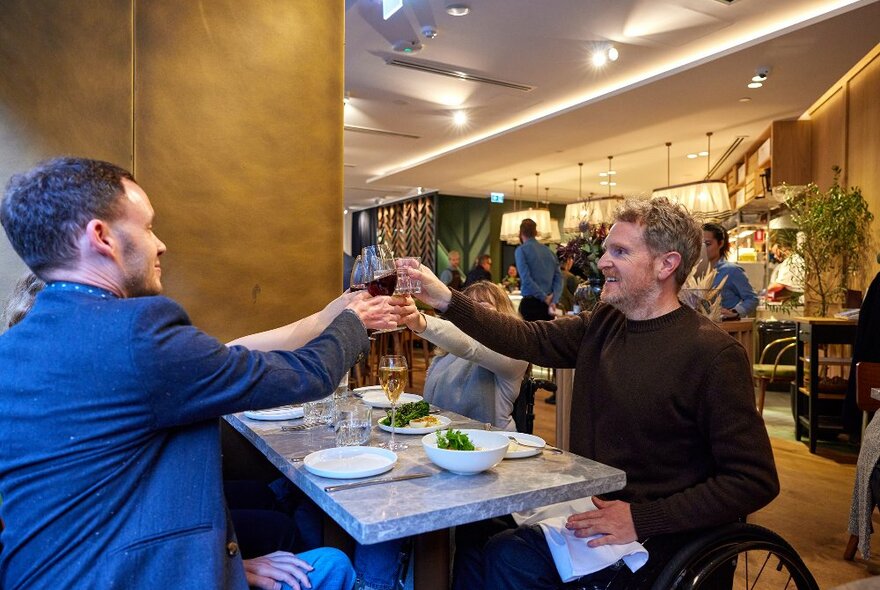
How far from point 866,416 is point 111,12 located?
4229 mm

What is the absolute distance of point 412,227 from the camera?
14.3m

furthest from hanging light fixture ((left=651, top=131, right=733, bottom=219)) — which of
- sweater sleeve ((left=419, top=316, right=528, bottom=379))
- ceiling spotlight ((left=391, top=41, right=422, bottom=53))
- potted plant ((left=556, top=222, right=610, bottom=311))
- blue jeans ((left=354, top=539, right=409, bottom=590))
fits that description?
blue jeans ((left=354, top=539, right=409, bottom=590))

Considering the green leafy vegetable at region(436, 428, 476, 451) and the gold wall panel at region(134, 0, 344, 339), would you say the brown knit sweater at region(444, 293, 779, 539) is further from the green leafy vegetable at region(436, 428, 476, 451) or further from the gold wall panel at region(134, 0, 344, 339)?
the gold wall panel at region(134, 0, 344, 339)

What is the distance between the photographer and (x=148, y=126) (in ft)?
7.56

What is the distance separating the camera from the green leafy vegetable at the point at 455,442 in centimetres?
149

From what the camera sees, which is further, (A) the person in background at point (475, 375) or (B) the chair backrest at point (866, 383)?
(B) the chair backrest at point (866, 383)

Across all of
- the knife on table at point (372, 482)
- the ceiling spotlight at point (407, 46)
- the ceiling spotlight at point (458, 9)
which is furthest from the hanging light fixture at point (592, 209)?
the knife on table at point (372, 482)

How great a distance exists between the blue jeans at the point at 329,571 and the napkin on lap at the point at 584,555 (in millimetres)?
506

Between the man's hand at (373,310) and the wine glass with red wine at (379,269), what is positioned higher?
the wine glass with red wine at (379,269)

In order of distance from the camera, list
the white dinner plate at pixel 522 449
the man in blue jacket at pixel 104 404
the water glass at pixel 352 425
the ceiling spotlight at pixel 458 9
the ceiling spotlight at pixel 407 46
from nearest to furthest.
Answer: the man in blue jacket at pixel 104 404 → the white dinner plate at pixel 522 449 → the water glass at pixel 352 425 → the ceiling spotlight at pixel 458 9 → the ceiling spotlight at pixel 407 46

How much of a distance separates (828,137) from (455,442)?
648 centimetres

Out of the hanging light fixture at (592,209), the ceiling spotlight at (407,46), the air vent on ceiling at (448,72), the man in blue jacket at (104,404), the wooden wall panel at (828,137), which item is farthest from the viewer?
the hanging light fixture at (592,209)

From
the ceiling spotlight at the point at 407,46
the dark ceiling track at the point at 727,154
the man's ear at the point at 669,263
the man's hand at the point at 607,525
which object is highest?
the ceiling spotlight at the point at 407,46

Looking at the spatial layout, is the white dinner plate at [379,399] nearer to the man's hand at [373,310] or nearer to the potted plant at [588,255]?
the man's hand at [373,310]
